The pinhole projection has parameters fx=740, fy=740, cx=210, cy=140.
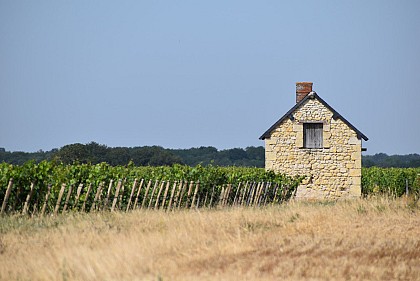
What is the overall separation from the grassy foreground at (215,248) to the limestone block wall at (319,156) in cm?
2096

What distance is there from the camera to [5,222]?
1702 centimetres

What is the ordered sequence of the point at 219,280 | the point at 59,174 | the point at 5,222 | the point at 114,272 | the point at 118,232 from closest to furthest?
1. the point at 219,280
2. the point at 114,272
3. the point at 118,232
4. the point at 5,222
5. the point at 59,174

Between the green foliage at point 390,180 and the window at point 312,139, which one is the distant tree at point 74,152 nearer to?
the green foliage at point 390,180

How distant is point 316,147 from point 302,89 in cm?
326

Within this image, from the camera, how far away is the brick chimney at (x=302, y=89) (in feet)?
129

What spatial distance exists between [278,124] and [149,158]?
49.0 m

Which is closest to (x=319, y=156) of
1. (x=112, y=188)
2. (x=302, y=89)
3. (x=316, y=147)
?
(x=316, y=147)

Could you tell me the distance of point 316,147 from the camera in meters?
38.6

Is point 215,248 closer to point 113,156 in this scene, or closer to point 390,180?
point 390,180

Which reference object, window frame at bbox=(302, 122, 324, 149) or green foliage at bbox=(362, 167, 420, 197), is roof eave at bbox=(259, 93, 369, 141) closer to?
window frame at bbox=(302, 122, 324, 149)

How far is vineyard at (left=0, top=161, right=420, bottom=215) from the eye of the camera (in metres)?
21.3

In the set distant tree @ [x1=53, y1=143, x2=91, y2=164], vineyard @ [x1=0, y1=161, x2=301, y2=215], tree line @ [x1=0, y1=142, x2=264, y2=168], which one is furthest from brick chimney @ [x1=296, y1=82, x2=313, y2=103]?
distant tree @ [x1=53, y1=143, x2=91, y2=164]

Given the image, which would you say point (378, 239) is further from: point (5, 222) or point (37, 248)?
point (5, 222)

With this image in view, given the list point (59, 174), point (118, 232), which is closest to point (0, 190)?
point (59, 174)
